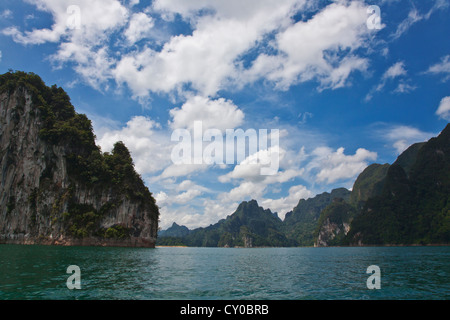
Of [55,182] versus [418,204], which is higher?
[55,182]

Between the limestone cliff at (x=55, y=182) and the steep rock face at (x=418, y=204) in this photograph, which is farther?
the steep rock face at (x=418, y=204)

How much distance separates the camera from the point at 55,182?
3346 inches

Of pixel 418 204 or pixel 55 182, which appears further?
pixel 418 204

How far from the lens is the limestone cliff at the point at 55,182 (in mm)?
81125

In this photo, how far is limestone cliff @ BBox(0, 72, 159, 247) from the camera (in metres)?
81.1

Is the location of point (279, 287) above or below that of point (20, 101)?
below
